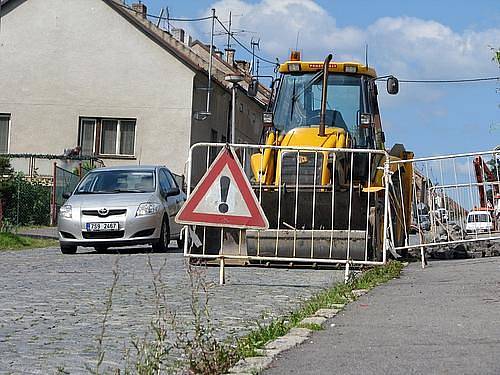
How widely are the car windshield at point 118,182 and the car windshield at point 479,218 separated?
19.7 ft

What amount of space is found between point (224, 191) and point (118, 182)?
905cm

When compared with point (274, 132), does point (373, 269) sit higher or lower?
lower

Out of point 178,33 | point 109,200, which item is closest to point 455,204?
point 109,200

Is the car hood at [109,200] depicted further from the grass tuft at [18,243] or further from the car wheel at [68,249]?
the grass tuft at [18,243]

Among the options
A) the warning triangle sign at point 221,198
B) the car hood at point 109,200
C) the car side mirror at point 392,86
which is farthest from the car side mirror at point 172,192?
the warning triangle sign at point 221,198

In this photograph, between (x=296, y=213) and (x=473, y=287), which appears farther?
(x=296, y=213)

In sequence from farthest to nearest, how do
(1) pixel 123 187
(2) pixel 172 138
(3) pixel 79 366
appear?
(2) pixel 172 138
(1) pixel 123 187
(3) pixel 79 366

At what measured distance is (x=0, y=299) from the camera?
10.0m

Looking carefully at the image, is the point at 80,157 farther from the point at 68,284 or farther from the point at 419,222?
the point at 68,284

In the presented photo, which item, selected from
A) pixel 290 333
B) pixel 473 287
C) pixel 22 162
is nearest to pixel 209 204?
pixel 473 287

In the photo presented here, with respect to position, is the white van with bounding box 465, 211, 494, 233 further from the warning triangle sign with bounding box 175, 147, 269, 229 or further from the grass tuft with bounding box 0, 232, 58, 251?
the grass tuft with bounding box 0, 232, 58, 251

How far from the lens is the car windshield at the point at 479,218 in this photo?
56.3ft

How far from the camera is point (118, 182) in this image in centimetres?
1983

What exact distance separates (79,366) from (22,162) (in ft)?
120
